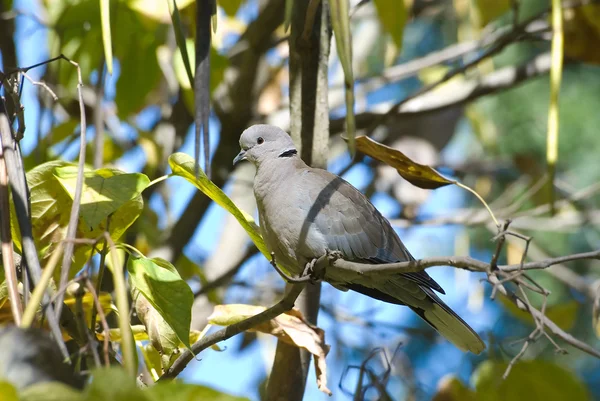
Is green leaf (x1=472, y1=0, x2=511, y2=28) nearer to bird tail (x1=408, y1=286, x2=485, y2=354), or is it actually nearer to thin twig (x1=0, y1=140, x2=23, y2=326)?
bird tail (x1=408, y1=286, x2=485, y2=354)

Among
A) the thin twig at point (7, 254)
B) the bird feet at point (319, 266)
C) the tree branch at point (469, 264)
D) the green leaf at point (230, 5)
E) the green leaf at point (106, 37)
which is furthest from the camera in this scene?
the green leaf at point (230, 5)

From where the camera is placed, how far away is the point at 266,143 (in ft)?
8.90

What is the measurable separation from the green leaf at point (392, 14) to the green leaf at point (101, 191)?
98 centimetres

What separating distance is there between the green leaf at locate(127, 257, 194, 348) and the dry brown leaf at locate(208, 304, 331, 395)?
0.32 m

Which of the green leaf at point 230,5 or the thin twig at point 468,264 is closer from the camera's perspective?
the thin twig at point 468,264

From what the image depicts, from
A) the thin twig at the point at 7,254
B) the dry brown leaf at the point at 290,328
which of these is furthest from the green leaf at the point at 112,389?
the dry brown leaf at the point at 290,328

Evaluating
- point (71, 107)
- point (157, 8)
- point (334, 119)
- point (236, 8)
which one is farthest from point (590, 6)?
point (71, 107)

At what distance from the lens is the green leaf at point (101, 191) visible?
1426mm

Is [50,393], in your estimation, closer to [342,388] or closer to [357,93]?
[342,388]

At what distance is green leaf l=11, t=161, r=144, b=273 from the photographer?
5.32ft

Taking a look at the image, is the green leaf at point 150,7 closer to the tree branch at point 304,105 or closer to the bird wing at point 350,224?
the tree branch at point 304,105

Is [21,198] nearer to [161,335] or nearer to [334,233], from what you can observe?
[161,335]

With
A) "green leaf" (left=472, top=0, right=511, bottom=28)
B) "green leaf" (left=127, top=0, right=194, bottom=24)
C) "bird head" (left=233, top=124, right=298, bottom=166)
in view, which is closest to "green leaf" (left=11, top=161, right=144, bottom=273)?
Result: "green leaf" (left=127, top=0, right=194, bottom=24)

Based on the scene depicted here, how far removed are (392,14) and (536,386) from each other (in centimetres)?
119
